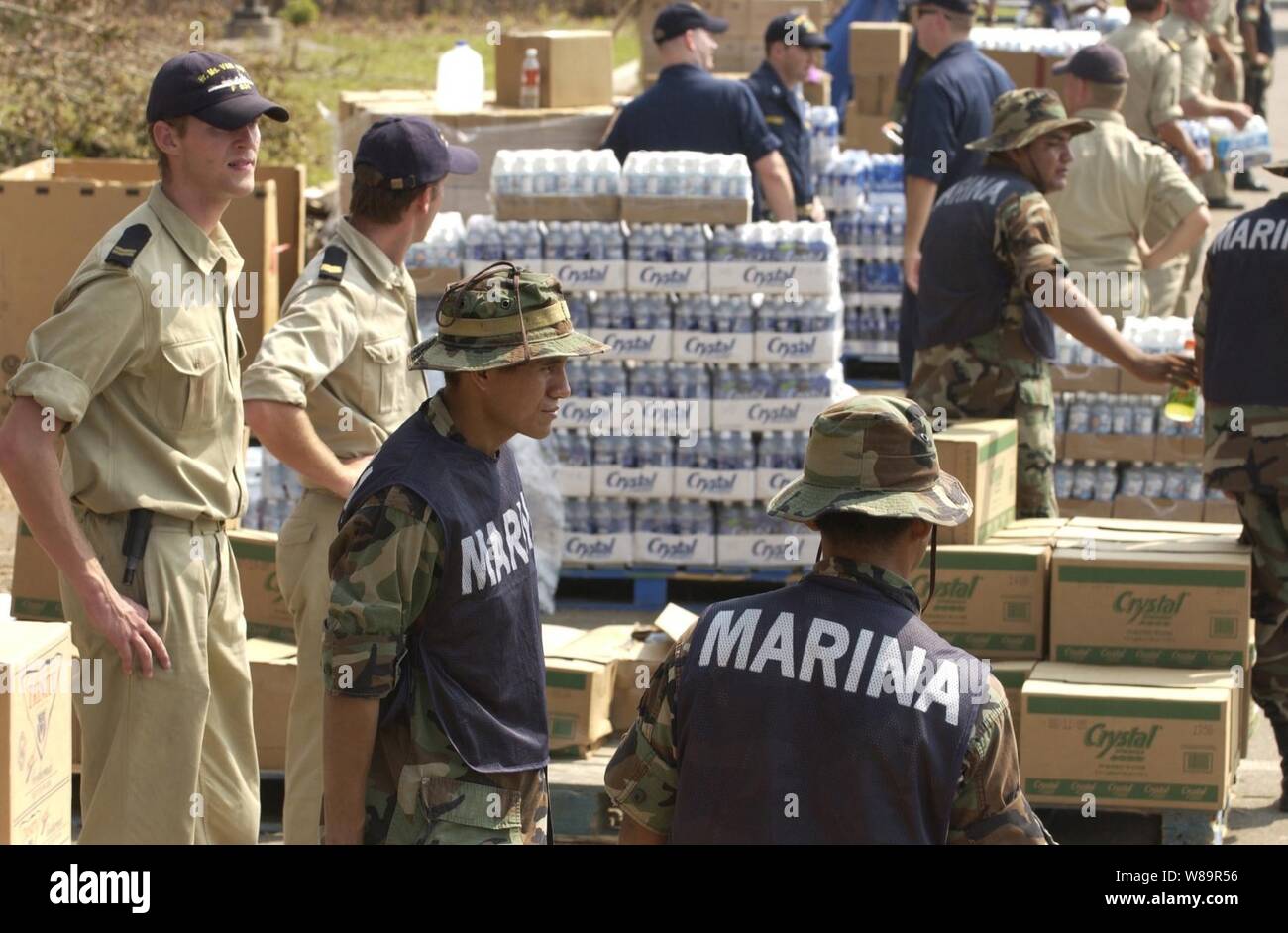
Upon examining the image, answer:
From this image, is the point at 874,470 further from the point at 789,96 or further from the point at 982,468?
the point at 789,96

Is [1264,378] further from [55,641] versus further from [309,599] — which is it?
[55,641]

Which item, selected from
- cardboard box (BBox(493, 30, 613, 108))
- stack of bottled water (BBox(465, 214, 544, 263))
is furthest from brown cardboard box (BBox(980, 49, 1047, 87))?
stack of bottled water (BBox(465, 214, 544, 263))

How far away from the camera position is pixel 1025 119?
21.8 feet

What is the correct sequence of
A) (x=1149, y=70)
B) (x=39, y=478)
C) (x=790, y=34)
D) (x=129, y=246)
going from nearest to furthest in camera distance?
(x=39, y=478)
(x=129, y=246)
(x=790, y=34)
(x=1149, y=70)

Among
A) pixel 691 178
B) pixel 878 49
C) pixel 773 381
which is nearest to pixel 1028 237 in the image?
pixel 773 381

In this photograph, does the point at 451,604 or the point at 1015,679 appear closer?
the point at 451,604

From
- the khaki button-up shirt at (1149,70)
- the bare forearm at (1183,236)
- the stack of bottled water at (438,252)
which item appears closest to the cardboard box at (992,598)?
the stack of bottled water at (438,252)

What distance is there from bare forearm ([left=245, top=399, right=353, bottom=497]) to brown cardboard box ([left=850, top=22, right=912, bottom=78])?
32.1ft

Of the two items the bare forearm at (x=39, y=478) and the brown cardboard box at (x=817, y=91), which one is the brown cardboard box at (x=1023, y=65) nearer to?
the brown cardboard box at (x=817, y=91)

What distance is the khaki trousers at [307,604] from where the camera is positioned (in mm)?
4828

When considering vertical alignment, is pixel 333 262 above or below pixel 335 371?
above

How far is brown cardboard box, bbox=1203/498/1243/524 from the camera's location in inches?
350

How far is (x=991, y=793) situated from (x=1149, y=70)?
8.88 m
